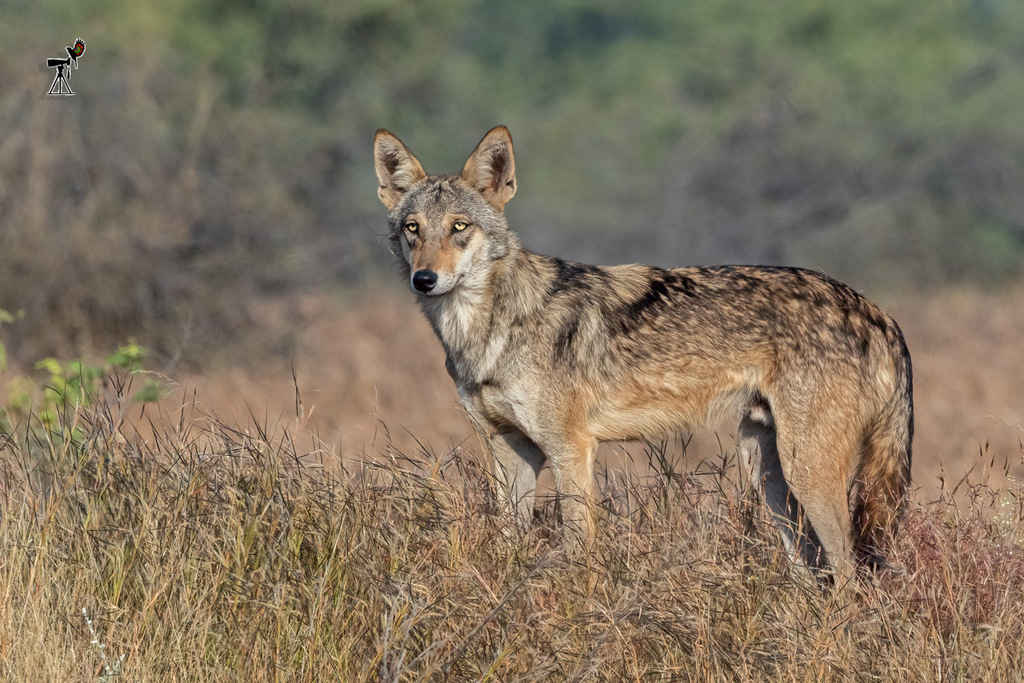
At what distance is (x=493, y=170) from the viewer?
19.1 feet

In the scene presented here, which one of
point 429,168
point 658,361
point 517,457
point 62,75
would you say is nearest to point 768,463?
point 658,361

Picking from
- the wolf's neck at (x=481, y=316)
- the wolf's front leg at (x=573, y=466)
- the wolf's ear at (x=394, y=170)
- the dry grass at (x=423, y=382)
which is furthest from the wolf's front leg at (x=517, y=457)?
the dry grass at (x=423, y=382)

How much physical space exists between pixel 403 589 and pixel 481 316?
2.09m

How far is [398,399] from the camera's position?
444 inches

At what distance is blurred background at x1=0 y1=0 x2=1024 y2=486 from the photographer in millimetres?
11406

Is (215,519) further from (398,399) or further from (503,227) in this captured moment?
(398,399)

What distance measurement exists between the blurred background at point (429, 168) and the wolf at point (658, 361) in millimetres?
575

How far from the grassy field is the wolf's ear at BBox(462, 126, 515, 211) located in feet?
5.02

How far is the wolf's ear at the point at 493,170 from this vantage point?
5703mm

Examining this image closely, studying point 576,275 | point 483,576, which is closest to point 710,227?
point 576,275

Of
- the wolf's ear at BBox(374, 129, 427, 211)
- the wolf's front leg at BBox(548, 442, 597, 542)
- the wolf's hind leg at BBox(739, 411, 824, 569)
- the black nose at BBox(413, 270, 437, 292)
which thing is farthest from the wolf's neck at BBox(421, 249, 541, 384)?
the wolf's hind leg at BBox(739, 411, 824, 569)

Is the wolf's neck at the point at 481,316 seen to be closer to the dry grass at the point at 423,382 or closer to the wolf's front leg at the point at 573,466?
the wolf's front leg at the point at 573,466

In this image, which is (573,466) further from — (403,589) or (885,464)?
(403,589)

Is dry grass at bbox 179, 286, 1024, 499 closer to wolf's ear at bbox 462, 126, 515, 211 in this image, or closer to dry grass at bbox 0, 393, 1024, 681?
wolf's ear at bbox 462, 126, 515, 211
